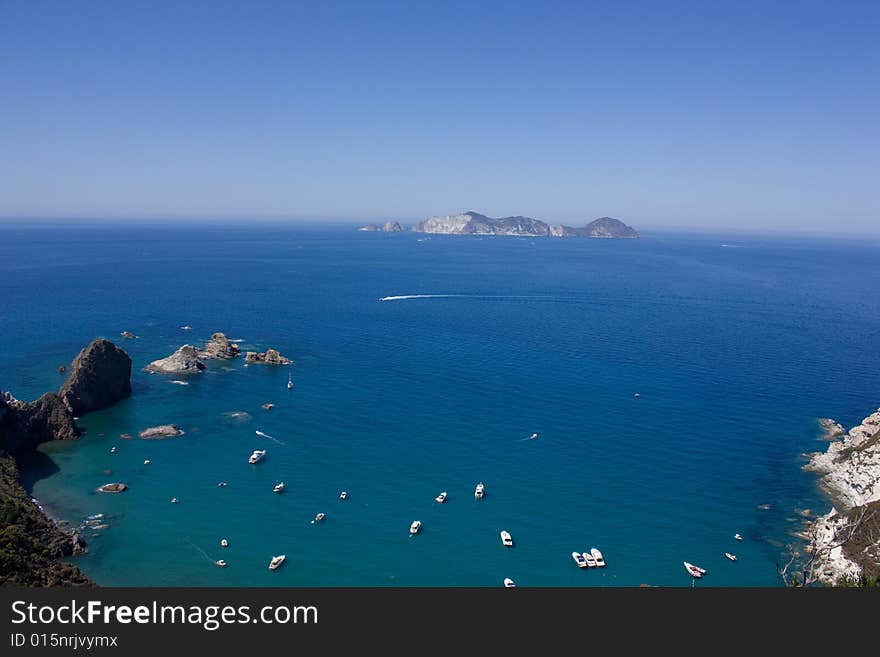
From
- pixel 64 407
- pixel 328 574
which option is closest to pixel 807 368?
pixel 328 574

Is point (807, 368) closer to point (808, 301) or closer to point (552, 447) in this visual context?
point (552, 447)

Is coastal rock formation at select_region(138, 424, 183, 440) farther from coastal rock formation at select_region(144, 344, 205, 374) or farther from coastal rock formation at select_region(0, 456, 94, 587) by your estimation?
coastal rock formation at select_region(144, 344, 205, 374)

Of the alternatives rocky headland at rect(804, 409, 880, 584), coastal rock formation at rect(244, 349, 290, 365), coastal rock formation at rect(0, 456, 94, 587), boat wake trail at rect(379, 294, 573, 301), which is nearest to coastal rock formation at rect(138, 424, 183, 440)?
coastal rock formation at rect(0, 456, 94, 587)

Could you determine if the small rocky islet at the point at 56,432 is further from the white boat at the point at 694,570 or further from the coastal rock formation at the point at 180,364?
the white boat at the point at 694,570

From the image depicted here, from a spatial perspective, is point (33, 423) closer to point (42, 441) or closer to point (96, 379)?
point (42, 441)

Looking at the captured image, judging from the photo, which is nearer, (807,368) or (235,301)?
(807,368)

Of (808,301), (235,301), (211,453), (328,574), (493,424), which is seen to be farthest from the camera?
(808,301)
